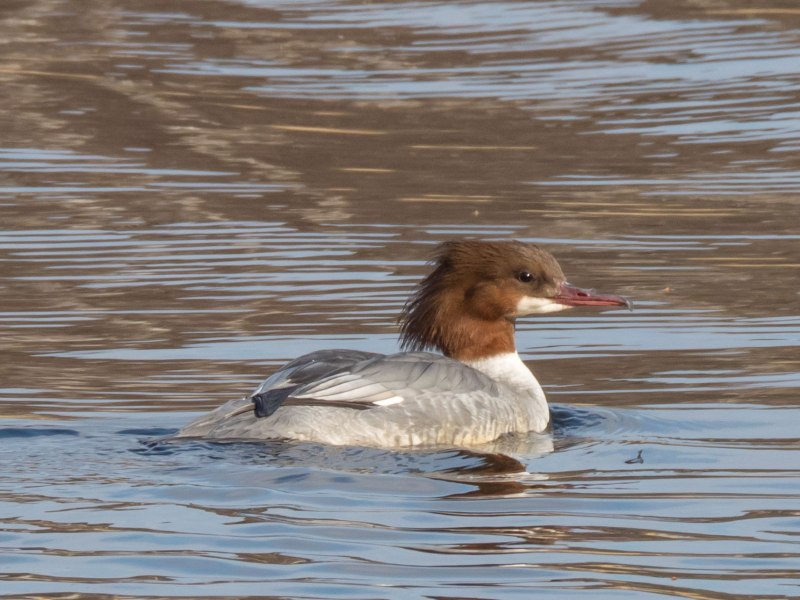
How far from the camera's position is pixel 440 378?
7.68 metres

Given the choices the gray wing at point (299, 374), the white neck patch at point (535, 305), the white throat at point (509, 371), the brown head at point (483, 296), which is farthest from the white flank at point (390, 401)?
the white neck patch at point (535, 305)

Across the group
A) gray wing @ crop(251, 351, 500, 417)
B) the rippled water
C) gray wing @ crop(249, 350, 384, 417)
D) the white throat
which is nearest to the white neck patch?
the white throat

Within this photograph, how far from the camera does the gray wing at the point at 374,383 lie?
23.6 ft

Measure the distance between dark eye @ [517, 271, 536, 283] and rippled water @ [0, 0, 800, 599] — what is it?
2.00 feet

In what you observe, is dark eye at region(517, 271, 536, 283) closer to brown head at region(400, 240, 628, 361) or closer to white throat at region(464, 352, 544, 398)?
brown head at region(400, 240, 628, 361)

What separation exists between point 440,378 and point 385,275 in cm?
290

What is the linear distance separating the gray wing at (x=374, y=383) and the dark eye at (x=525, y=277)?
0.61 m

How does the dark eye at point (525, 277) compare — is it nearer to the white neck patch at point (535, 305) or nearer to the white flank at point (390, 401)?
the white neck patch at point (535, 305)

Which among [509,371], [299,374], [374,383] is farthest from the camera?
[509,371]

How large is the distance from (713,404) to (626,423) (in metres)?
0.56

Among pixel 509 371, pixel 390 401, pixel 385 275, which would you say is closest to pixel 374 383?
pixel 390 401

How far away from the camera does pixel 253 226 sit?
1184 centimetres

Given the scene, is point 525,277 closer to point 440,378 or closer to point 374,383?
point 440,378

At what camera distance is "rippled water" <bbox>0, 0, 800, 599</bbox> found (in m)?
5.82
